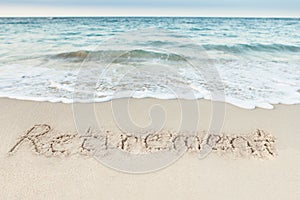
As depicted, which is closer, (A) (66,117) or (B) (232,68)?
(A) (66,117)

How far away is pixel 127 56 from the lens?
809 cm

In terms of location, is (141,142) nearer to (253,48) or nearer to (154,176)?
(154,176)

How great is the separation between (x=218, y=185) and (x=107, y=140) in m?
1.24

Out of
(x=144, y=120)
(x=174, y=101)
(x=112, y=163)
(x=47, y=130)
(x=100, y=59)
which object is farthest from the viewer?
(x=100, y=59)

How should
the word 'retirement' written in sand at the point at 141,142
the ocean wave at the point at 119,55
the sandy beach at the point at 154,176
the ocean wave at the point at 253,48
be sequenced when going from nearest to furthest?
1. the sandy beach at the point at 154,176
2. the word 'retirement' written in sand at the point at 141,142
3. the ocean wave at the point at 119,55
4. the ocean wave at the point at 253,48

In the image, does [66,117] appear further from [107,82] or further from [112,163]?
[107,82]

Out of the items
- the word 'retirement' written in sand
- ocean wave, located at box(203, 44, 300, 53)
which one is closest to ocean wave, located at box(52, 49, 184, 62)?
ocean wave, located at box(203, 44, 300, 53)

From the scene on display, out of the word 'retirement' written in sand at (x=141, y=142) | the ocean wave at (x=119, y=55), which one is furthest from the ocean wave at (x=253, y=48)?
the word 'retirement' written in sand at (x=141, y=142)

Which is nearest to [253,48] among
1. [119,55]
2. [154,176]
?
[119,55]

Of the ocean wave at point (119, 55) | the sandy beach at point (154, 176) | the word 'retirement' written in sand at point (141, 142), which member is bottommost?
the sandy beach at point (154, 176)

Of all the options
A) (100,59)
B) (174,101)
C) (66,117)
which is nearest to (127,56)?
(100,59)

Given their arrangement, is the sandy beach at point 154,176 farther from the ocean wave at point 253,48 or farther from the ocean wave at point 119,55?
the ocean wave at point 253,48

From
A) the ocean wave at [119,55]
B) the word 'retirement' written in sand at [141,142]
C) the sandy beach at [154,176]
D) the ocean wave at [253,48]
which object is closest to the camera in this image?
the sandy beach at [154,176]

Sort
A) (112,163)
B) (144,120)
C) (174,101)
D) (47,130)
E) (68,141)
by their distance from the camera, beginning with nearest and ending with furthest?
(112,163) → (68,141) → (47,130) → (144,120) → (174,101)
